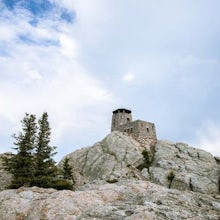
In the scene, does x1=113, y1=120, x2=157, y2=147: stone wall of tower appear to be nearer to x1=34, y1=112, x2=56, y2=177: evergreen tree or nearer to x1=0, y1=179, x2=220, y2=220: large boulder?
x1=34, y1=112, x2=56, y2=177: evergreen tree

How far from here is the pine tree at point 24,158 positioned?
46.7m

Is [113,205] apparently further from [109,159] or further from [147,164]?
[109,159]

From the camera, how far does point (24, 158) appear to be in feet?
160

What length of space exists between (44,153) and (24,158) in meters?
4.73

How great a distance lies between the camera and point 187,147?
267 feet

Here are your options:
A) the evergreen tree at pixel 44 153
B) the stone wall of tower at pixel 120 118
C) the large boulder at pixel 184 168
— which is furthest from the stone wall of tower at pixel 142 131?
the evergreen tree at pixel 44 153

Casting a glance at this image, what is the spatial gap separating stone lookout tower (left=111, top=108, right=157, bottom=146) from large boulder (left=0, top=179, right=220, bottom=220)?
233ft

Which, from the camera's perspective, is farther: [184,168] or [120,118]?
[120,118]

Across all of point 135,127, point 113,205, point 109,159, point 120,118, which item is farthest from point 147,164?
point 113,205

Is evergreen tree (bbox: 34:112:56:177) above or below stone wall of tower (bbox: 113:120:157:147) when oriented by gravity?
below

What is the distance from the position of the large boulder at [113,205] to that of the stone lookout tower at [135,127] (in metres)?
70.9

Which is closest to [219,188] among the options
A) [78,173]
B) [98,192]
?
[78,173]

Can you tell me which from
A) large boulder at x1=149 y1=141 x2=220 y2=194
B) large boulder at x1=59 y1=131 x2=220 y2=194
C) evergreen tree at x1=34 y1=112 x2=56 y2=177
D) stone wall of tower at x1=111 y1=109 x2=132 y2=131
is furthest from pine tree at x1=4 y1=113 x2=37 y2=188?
stone wall of tower at x1=111 y1=109 x2=132 y2=131

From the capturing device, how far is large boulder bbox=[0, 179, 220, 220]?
33.0 feet
